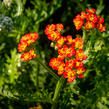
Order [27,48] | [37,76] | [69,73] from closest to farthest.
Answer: [69,73] → [27,48] → [37,76]

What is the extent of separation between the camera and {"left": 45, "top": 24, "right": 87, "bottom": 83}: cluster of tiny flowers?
145cm

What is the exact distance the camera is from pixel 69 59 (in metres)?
1.56

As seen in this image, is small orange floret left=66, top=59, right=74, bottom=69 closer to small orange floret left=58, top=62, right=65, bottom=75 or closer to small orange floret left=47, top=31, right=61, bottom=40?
small orange floret left=58, top=62, right=65, bottom=75

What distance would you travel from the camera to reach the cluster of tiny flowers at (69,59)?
145 cm

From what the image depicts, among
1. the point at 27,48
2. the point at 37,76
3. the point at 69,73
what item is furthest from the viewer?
the point at 37,76

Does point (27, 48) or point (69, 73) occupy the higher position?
point (27, 48)

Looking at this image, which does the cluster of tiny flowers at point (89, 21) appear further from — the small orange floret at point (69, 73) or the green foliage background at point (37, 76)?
the small orange floret at point (69, 73)

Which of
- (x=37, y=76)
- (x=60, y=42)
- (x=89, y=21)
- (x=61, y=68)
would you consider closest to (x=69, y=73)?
(x=61, y=68)

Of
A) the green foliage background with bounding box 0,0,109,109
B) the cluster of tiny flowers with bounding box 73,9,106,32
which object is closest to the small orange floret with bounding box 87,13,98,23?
the cluster of tiny flowers with bounding box 73,9,106,32

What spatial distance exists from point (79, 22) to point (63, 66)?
0.43 meters

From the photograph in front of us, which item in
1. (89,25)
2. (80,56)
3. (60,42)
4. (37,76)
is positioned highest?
(89,25)

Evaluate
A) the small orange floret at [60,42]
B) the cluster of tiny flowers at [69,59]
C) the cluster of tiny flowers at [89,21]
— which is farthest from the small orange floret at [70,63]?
the cluster of tiny flowers at [89,21]

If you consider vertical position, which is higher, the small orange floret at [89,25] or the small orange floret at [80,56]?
the small orange floret at [89,25]

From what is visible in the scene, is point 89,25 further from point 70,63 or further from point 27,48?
point 27,48
